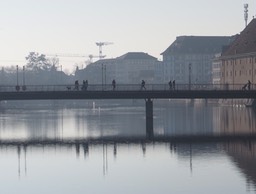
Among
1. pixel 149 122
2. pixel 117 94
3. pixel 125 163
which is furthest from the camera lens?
pixel 149 122

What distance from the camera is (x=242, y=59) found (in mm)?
148500

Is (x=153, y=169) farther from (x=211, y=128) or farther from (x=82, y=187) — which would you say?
(x=211, y=128)

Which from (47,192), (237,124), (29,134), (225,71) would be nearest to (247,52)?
(225,71)

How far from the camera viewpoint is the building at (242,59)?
143000 mm

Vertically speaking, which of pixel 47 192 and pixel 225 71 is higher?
pixel 225 71

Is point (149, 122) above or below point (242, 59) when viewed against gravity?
below

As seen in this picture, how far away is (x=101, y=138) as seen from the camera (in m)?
73.0

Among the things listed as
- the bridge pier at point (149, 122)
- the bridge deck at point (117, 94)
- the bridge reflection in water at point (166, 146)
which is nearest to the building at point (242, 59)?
the bridge pier at point (149, 122)

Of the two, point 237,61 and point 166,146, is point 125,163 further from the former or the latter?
point 237,61

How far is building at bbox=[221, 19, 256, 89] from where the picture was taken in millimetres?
143000

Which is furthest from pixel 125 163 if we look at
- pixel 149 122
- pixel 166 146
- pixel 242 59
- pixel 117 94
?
pixel 242 59

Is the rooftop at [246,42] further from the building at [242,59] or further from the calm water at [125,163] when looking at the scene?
the calm water at [125,163]

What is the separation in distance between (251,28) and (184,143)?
275 ft

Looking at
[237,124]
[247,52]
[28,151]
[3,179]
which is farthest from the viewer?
[247,52]
